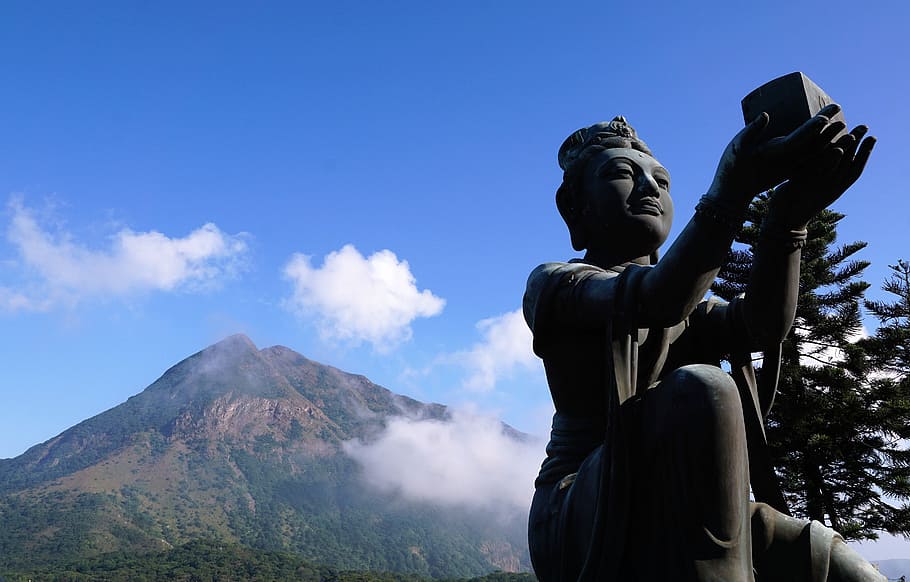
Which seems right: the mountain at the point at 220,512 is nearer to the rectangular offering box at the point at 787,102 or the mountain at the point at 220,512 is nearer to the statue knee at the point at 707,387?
the statue knee at the point at 707,387

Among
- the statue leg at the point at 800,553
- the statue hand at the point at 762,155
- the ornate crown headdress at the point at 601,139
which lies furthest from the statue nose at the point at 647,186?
the statue leg at the point at 800,553

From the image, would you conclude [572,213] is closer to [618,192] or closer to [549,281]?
[618,192]

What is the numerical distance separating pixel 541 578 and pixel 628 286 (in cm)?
148

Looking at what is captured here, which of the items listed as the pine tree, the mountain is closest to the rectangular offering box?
the pine tree

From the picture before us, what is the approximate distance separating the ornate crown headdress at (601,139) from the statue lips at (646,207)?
0.41 meters

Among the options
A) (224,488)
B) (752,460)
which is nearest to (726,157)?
(752,460)

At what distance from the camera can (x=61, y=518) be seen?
124m

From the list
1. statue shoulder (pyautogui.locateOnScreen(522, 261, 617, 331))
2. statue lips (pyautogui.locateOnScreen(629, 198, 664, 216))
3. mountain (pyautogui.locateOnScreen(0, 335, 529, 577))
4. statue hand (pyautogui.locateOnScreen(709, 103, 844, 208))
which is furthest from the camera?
mountain (pyautogui.locateOnScreen(0, 335, 529, 577))

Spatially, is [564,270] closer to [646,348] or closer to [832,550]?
[646,348]

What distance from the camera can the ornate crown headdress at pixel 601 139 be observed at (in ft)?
12.8

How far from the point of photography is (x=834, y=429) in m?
18.3

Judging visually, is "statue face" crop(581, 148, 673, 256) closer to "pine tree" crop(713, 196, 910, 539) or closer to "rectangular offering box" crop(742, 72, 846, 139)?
"rectangular offering box" crop(742, 72, 846, 139)


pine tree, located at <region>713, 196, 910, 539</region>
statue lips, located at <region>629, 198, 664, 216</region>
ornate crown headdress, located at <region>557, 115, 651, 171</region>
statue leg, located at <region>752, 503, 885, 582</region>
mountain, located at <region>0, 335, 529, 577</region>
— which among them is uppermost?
mountain, located at <region>0, 335, 529, 577</region>

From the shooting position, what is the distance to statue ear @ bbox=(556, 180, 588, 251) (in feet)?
13.2
